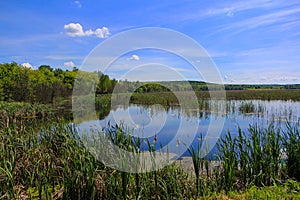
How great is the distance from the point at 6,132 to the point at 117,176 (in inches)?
91.4

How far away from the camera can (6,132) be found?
436 cm

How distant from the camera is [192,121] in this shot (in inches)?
456

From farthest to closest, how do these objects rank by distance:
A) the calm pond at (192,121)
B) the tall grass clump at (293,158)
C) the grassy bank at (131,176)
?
the calm pond at (192,121)
the tall grass clump at (293,158)
the grassy bank at (131,176)

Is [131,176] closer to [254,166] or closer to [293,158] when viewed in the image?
[254,166]

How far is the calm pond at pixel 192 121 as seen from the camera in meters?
6.92

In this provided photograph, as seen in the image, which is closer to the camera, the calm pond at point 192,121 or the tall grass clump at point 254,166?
the tall grass clump at point 254,166

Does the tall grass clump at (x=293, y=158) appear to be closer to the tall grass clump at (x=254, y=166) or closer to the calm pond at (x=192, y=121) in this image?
the tall grass clump at (x=254, y=166)

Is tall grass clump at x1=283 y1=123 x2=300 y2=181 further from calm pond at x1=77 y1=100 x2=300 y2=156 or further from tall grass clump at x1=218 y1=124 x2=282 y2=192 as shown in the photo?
calm pond at x1=77 y1=100 x2=300 y2=156

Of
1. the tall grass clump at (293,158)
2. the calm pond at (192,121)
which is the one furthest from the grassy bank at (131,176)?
the calm pond at (192,121)

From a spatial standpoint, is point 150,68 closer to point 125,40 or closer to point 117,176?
point 125,40

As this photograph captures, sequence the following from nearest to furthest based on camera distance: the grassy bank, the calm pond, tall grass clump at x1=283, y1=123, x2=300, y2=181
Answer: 1. the grassy bank
2. tall grass clump at x1=283, y1=123, x2=300, y2=181
3. the calm pond

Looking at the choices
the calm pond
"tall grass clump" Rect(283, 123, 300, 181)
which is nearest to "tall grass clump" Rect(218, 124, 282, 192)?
"tall grass clump" Rect(283, 123, 300, 181)

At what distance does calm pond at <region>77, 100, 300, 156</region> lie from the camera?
692cm

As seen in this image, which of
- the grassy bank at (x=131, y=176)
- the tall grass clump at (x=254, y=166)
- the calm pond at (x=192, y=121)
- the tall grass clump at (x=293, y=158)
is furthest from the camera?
the calm pond at (x=192, y=121)
